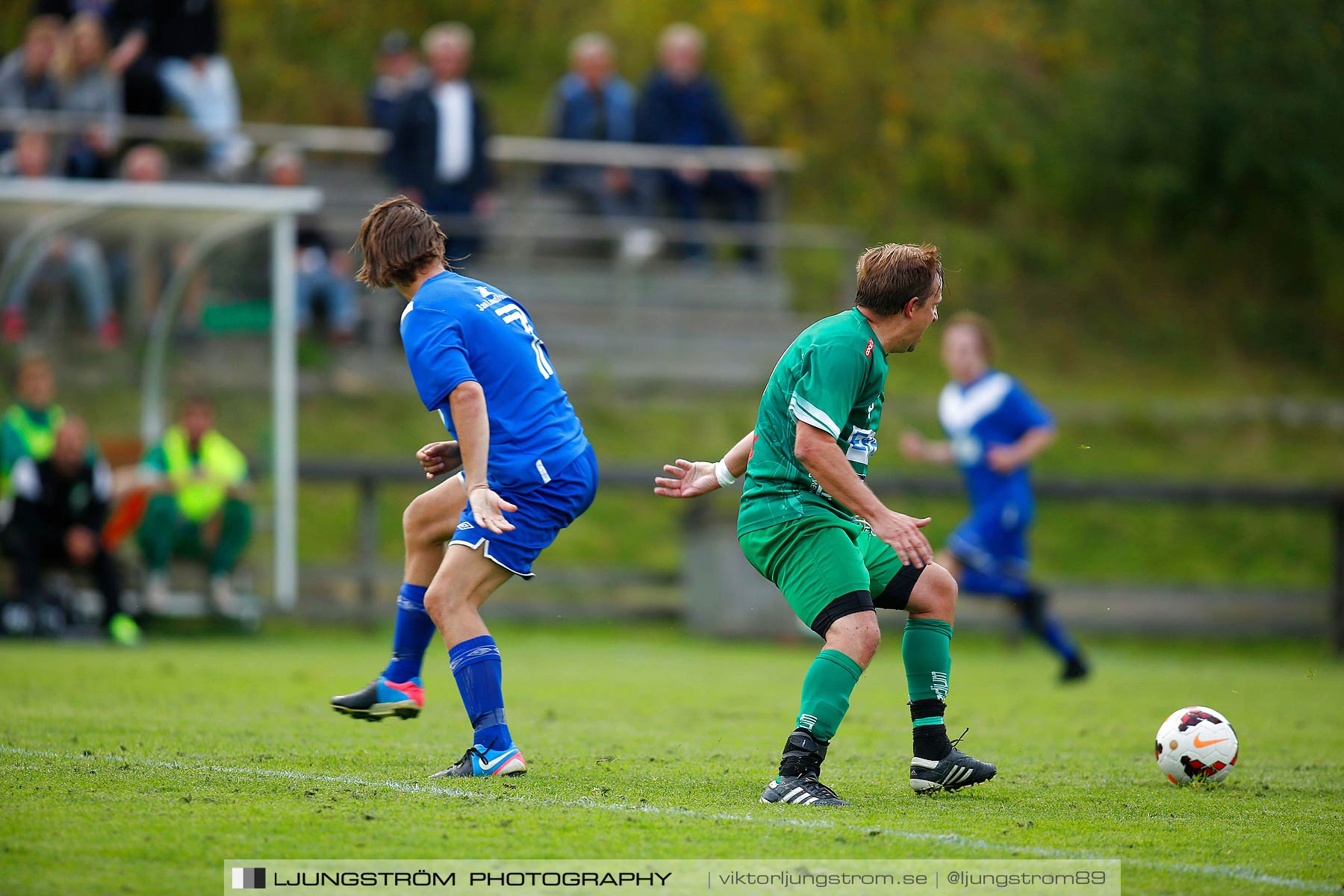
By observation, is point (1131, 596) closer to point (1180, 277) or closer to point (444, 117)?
point (444, 117)

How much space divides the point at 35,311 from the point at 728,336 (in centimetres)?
731

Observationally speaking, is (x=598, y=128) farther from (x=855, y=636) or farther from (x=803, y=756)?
(x=803, y=756)

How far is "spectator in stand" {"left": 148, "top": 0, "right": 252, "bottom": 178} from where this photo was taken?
16266mm

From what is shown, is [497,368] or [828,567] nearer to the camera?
[828,567]

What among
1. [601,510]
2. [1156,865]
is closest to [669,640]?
[601,510]

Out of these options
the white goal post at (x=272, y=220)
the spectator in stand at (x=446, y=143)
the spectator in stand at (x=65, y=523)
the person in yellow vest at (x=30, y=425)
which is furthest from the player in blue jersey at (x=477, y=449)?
the spectator in stand at (x=446, y=143)

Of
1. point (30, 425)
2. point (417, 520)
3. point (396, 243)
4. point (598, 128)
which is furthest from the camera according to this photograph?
point (598, 128)

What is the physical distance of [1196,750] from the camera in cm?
603

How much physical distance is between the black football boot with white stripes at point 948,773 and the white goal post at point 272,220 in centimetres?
862

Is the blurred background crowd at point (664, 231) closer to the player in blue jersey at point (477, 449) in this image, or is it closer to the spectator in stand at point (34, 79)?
the spectator in stand at point (34, 79)

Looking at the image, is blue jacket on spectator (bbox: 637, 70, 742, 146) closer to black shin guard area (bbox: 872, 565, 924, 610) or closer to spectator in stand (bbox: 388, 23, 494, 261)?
spectator in stand (bbox: 388, 23, 494, 261)

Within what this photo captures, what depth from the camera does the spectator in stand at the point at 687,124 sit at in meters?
17.5

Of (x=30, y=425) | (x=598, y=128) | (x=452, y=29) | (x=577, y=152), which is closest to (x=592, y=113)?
(x=598, y=128)

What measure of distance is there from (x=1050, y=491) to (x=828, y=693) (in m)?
9.73
